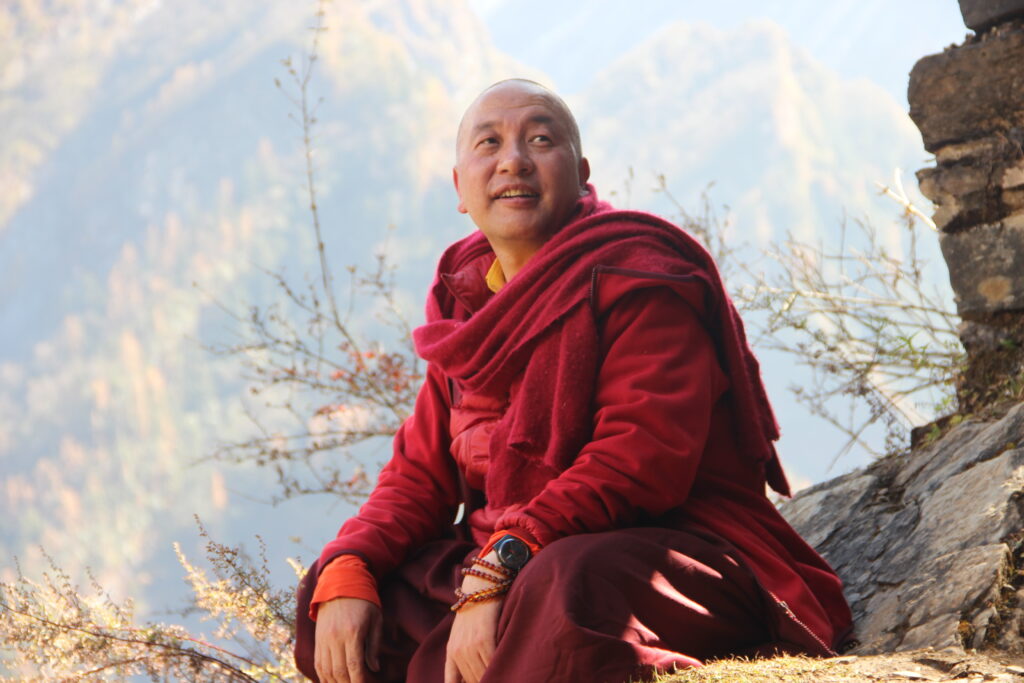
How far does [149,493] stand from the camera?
29.0m

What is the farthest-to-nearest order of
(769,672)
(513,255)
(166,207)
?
1. (166,207)
2. (513,255)
3. (769,672)

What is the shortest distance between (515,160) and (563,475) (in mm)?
689

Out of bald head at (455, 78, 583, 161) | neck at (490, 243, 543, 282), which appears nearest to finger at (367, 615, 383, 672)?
neck at (490, 243, 543, 282)

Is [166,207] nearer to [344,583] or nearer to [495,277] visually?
[495,277]

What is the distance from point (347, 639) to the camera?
220cm

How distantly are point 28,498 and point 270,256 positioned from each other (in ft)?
30.5

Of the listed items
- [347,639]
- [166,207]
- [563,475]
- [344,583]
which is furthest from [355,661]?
[166,207]

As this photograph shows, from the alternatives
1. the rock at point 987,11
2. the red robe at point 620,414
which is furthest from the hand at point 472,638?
the rock at point 987,11

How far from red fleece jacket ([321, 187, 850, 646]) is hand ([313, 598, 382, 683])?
125mm

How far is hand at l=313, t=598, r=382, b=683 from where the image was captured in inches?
86.7

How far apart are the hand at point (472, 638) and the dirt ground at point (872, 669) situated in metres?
0.30

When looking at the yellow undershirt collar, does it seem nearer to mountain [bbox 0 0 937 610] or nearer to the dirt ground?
the dirt ground

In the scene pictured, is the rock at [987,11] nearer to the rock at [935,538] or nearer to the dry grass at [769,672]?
the rock at [935,538]

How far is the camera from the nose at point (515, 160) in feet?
7.57
